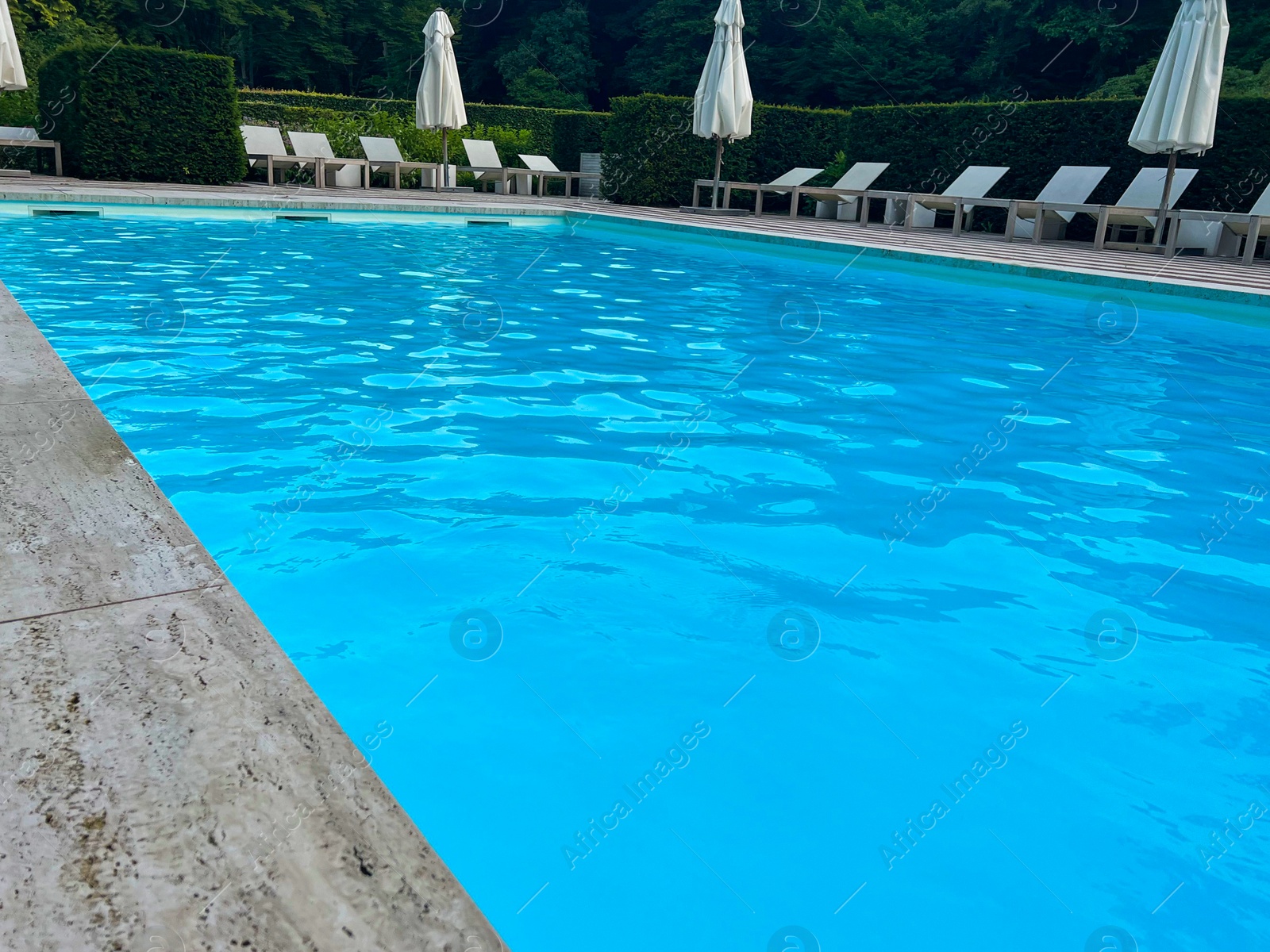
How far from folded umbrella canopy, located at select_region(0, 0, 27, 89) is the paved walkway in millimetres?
1292

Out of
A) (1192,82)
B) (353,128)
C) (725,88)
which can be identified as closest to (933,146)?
(725,88)

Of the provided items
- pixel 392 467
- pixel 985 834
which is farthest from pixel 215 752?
pixel 392 467

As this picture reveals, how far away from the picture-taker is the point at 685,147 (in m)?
18.5

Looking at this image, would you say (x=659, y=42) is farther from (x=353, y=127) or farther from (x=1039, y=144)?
(x=1039, y=144)

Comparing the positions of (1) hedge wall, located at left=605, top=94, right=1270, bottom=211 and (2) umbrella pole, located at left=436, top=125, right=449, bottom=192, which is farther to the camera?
(2) umbrella pole, located at left=436, top=125, right=449, bottom=192

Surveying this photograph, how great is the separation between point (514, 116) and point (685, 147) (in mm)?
6370

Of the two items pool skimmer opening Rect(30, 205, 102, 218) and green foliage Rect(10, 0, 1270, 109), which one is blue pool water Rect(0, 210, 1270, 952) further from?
green foliage Rect(10, 0, 1270, 109)

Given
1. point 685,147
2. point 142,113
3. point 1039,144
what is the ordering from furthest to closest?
→ point 685,147
point 142,113
point 1039,144

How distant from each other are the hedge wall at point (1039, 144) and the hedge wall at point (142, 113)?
10.6 meters

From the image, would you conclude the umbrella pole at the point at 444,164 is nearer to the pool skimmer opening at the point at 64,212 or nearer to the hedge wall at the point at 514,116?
the hedge wall at the point at 514,116

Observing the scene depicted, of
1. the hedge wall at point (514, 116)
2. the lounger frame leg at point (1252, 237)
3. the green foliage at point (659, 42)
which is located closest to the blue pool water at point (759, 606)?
the lounger frame leg at point (1252, 237)

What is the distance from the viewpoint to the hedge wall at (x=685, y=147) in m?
18.3

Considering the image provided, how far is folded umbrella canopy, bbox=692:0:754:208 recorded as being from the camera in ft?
53.1

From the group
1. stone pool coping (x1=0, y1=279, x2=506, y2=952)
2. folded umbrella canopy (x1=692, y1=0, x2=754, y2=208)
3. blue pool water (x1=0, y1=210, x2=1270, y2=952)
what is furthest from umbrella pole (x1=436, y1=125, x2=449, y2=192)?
stone pool coping (x1=0, y1=279, x2=506, y2=952)
